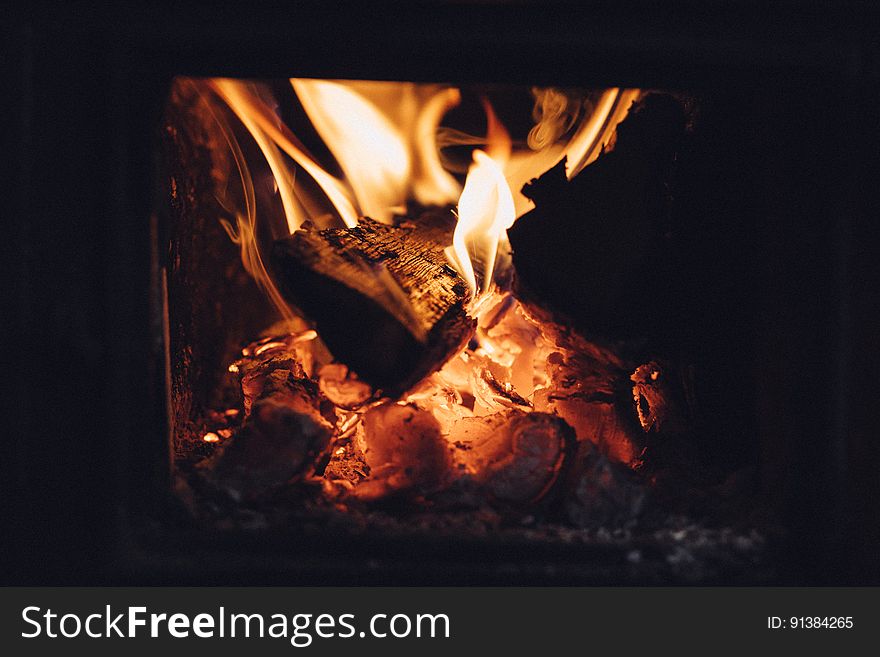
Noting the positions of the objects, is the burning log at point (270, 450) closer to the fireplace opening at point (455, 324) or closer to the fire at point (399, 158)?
the fireplace opening at point (455, 324)

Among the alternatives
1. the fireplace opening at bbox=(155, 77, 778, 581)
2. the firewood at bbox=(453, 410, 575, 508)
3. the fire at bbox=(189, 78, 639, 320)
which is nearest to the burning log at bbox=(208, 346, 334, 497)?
the fireplace opening at bbox=(155, 77, 778, 581)

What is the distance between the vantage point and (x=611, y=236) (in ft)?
2.59

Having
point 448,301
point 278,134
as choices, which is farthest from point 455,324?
point 278,134

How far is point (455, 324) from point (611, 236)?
24cm

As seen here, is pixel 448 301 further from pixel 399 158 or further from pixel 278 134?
pixel 278 134

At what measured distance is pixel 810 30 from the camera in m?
0.63

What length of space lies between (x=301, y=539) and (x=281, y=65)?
52 cm

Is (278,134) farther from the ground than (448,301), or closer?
farther from the ground

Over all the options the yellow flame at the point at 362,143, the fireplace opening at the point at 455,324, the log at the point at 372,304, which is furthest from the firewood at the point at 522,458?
the yellow flame at the point at 362,143

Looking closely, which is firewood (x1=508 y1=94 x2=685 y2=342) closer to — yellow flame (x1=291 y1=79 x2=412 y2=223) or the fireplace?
the fireplace

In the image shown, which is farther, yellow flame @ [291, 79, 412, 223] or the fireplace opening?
yellow flame @ [291, 79, 412, 223]

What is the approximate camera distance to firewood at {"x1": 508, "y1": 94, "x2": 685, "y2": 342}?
0.78 m
